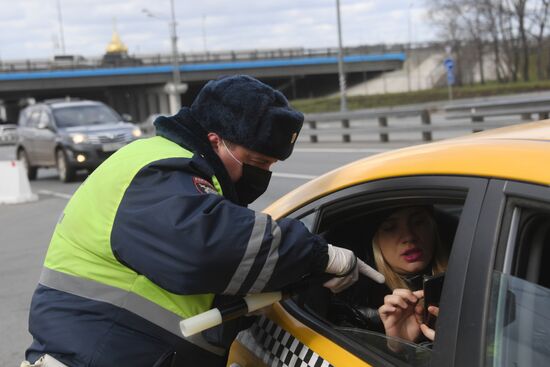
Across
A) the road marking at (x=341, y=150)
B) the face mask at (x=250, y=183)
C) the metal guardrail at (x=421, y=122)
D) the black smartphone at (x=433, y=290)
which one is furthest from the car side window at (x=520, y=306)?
the road marking at (x=341, y=150)

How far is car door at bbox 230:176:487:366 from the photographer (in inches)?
61.3

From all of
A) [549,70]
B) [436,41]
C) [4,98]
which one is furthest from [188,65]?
[549,70]

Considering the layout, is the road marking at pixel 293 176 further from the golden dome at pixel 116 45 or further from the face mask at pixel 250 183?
the golden dome at pixel 116 45

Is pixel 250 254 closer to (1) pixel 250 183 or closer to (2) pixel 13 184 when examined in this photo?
(1) pixel 250 183

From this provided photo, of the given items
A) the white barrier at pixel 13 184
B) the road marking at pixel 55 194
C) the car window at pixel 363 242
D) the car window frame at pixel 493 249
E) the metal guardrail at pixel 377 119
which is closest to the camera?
the car window frame at pixel 493 249

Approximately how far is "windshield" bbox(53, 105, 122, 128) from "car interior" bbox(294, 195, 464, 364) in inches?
536

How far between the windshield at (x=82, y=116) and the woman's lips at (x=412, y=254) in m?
13.8

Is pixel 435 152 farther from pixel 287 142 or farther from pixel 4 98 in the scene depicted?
pixel 4 98

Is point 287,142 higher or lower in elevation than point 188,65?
lower

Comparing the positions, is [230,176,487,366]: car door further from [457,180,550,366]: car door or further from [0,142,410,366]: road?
[0,142,410,366]: road

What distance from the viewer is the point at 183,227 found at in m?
1.78

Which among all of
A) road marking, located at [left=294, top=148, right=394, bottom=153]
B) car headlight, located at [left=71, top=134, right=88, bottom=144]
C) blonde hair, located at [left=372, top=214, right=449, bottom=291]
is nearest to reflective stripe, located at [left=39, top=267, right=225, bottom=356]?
blonde hair, located at [left=372, top=214, right=449, bottom=291]

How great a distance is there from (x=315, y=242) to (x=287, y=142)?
388mm

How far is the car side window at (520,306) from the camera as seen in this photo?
4.82 feet
